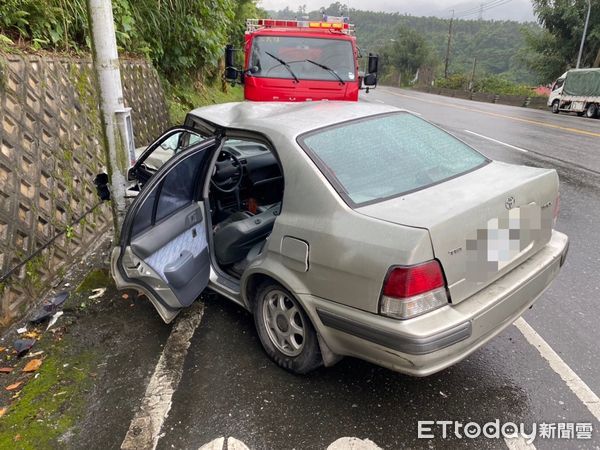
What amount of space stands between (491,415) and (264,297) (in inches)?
57.0

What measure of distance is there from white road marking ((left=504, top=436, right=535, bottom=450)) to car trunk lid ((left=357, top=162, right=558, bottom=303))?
765 millimetres

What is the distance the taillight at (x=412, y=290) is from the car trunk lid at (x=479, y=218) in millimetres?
69

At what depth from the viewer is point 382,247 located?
219 cm

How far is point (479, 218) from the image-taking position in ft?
7.75

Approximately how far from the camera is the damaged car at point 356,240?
2199 millimetres

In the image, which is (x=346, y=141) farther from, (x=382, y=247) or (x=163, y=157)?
(x=163, y=157)

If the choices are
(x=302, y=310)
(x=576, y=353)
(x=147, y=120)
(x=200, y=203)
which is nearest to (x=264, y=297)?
(x=302, y=310)

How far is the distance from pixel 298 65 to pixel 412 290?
669 centimetres

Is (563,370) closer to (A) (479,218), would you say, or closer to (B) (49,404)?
(A) (479,218)

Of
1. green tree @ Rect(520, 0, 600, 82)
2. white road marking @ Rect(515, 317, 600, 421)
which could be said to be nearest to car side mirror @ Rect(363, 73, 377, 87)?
white road marking @ Rect(515, 317, 600, 421)

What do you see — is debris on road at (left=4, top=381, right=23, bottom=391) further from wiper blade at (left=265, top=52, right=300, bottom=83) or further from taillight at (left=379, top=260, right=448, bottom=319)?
wiper blade at (left=265, top=52, right=300, bottom=83)

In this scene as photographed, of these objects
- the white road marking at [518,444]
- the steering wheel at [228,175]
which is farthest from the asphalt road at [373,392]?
the steering wheel at [228,175]

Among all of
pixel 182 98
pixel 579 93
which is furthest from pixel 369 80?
pixel 579 93

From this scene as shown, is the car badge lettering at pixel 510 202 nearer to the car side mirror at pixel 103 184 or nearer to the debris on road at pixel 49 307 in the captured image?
the car side mirror at pixel 103 184
